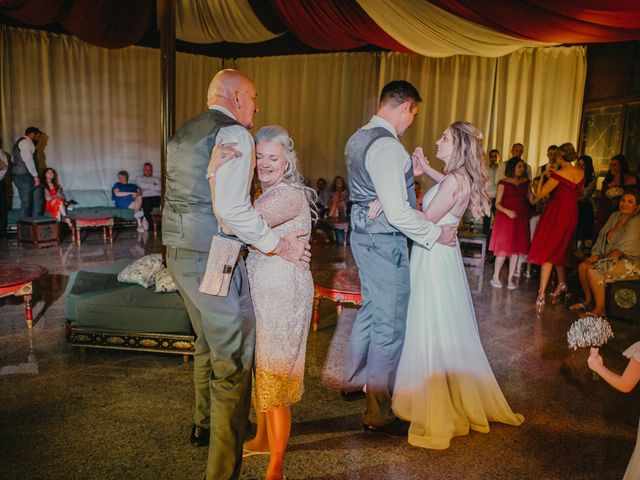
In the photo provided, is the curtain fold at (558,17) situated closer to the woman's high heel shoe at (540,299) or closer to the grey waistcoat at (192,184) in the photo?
the woman's high heel shoe at (540,299)

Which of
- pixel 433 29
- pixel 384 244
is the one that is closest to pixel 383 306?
pixel 384 244

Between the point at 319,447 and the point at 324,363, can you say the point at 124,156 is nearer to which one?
the point at 324,363

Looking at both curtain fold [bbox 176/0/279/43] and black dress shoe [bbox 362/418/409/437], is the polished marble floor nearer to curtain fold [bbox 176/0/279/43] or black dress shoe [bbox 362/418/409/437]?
black dress shoe [bbox 362/418/409/437]

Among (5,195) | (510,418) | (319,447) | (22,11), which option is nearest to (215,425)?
(319,447)

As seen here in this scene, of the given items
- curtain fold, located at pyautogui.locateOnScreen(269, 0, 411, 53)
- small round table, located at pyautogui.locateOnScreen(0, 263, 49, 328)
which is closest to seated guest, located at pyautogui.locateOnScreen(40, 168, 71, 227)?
small round table, located at pyautogui.locateOnScreen(0, 263, 49, 328)

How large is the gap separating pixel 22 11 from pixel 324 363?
4.14 meters

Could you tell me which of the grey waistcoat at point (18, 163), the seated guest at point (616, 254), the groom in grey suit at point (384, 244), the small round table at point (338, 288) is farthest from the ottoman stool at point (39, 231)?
the seated guest at point (616, 254)

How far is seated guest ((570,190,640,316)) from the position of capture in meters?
4.69

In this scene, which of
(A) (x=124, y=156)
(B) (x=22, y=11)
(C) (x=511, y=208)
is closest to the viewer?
(B) (x=22, y=11)

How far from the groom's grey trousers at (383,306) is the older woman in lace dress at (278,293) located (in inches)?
23.4

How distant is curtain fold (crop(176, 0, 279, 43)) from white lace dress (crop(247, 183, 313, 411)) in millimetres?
4159

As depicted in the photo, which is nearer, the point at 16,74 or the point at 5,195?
the point at 5,195

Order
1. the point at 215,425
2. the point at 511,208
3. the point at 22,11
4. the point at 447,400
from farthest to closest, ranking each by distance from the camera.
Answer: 1. the point at 511,208
2. the point at 22,11
3. the point at 447,400
4. the point at 215,425

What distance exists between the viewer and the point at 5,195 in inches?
334
